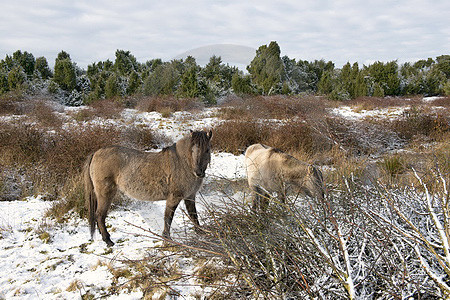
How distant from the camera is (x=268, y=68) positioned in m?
27.0

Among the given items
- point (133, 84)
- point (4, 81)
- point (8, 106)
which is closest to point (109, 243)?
point (8, 106)

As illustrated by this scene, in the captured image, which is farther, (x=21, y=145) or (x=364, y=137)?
(x=364, y=137)

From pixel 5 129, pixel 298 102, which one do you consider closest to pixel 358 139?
Result: pixel 298 102

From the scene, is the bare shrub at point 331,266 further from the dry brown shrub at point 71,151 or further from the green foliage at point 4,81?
the green foliage at point 4,81

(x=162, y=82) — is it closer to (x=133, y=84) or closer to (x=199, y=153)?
(x=133, y=84)

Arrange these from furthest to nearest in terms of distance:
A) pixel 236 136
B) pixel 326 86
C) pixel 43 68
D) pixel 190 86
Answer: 1. pixel 326 86
2. pixel 43 68
3. pixel 190 86
4. pixel 236 136

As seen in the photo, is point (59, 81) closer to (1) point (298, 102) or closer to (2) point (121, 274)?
(1) point (298, 102)

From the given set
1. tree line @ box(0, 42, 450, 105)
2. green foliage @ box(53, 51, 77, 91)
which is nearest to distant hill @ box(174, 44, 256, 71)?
tree line @ box(0, 42, 450, 105)

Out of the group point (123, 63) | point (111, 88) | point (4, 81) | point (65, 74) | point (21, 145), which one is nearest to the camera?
point (21, 145)

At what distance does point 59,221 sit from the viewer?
3.81m

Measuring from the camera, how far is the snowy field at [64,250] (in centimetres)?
239

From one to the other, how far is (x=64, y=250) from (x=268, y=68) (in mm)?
26481

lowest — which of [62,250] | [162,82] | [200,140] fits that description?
[62,250]

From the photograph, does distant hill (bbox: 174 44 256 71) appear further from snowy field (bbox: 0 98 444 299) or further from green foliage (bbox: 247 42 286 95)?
snowy field (bbox: 0 98 444 299)
